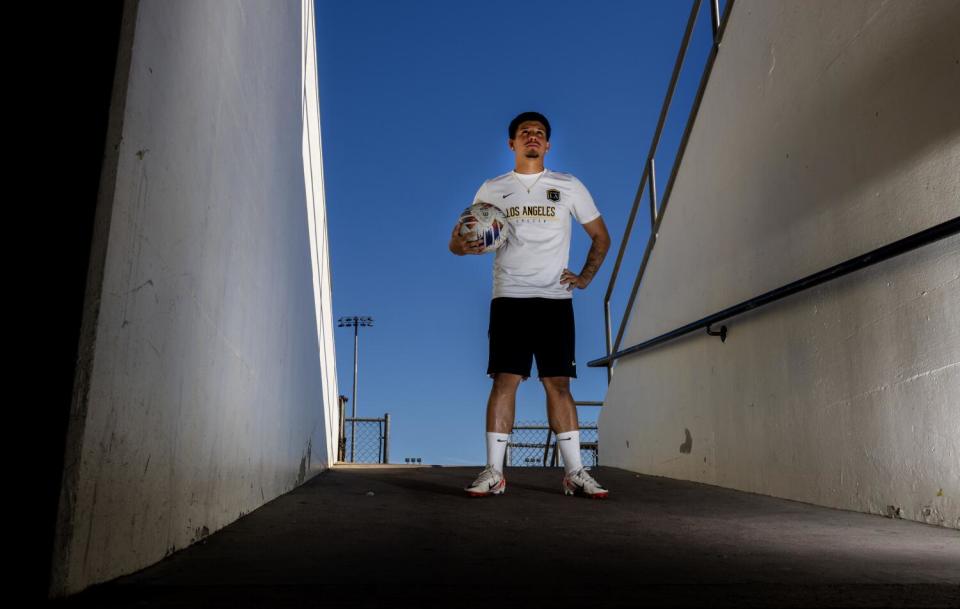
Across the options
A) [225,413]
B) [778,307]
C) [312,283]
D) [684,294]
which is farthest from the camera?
[312,283]

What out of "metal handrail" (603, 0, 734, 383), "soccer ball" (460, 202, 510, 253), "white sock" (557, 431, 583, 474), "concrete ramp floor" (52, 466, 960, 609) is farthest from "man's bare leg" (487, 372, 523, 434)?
"metal handrail" (603, 0, 734, 383)

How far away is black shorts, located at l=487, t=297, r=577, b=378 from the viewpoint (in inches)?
143

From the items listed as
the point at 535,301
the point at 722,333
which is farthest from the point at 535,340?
the point at 722,333

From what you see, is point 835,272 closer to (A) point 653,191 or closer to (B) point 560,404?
(B) point 560,404

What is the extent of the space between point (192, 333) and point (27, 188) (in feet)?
1.95

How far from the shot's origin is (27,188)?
1.19m

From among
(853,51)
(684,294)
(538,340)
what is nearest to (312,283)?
(538,340)

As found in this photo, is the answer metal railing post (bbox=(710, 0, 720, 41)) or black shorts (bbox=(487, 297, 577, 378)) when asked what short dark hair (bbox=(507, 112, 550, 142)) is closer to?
black shorts (bbox=(487, 297, 577, 378))

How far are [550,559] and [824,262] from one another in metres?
1.70

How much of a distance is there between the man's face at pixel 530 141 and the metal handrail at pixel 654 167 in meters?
1.01

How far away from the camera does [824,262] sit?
2.94 m

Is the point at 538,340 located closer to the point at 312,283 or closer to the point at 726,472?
the point at 726,472

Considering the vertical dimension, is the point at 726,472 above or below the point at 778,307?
below

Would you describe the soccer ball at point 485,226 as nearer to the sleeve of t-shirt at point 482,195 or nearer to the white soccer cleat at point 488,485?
the sleeve of t-shirt at point 482,195
